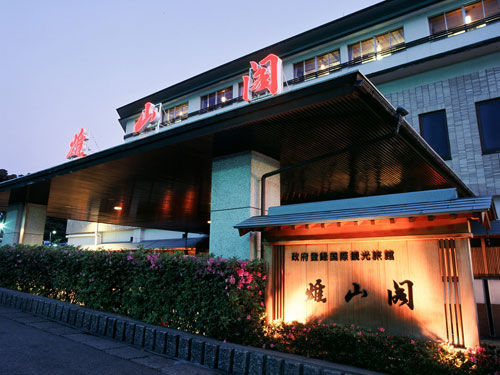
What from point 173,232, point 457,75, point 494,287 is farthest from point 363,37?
point 173,232

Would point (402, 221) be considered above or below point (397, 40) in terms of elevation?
below

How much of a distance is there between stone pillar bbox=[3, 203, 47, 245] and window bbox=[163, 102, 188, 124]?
588 inches

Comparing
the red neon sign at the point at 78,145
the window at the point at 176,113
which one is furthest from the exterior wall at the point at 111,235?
the window at the point at 176,113

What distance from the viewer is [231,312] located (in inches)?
234

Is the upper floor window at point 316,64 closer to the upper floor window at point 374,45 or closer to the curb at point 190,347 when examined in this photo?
the upper floor window at point 374,45

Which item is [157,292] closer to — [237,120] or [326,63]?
[237,120]

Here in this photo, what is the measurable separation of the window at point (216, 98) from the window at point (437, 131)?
44.6 ft

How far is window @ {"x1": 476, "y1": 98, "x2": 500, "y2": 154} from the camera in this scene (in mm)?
14148

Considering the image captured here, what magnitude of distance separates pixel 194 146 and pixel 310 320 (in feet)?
15.0

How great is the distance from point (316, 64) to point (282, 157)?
1403cm

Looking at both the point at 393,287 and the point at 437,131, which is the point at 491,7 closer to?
the point at 437,131

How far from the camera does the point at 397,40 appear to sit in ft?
59.5

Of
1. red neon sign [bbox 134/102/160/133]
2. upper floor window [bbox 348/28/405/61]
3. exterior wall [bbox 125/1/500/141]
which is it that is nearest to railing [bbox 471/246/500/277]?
exterior wall [bbox 125/1/500/141]

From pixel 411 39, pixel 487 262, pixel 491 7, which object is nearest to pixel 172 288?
pixel 487 262
